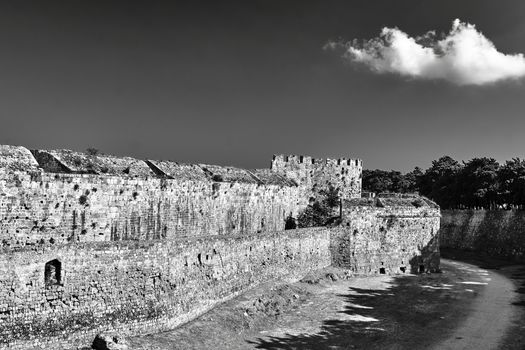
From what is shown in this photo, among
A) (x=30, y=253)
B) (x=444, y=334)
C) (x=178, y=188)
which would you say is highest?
(x=178, y=188)

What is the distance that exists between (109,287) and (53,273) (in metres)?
1.89

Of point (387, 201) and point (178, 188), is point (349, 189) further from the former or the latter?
point (178, 188)

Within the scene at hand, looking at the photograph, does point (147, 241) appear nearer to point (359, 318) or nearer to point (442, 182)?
point (359, 318)

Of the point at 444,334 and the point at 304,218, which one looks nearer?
the point at 444,334

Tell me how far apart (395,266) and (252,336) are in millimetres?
16998

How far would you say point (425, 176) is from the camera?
3135 inches

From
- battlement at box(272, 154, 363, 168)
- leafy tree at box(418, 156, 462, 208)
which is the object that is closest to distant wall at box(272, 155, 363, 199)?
battlement at box(272, 154, 363, 168)

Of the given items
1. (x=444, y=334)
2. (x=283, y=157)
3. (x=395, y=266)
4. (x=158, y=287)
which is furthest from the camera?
(x=283, y=157)

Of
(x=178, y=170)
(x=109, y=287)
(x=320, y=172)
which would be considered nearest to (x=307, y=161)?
(x=320, y=172)

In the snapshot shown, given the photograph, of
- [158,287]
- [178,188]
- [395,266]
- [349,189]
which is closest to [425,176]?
[349,189]

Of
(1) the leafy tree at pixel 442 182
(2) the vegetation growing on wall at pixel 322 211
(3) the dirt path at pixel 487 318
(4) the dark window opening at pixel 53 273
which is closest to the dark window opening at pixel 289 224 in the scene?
(2) the vegetation growing on wall at pixel 322 211

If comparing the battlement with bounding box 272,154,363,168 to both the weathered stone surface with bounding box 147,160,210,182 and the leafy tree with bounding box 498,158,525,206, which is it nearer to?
the weathered stone surface with bounding box 147,160,210,182

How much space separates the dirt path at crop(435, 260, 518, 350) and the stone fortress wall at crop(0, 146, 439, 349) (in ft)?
17.2

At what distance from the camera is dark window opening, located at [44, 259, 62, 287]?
49.6ft
